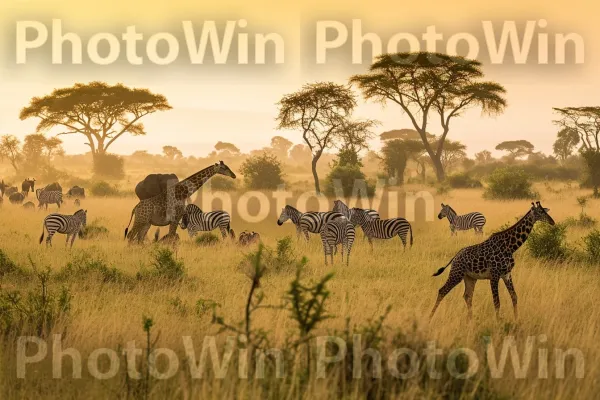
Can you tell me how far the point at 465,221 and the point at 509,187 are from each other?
532 inches

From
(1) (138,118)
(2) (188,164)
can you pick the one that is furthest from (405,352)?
(2) (188,164)

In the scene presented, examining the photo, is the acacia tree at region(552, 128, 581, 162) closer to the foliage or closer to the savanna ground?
the foliage

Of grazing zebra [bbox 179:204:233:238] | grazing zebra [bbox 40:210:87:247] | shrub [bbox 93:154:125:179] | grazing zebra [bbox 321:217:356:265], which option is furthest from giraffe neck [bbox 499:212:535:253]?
shrub [bbox 93:154:125:179]

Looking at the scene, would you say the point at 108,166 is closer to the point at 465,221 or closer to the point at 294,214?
the point at 294,214

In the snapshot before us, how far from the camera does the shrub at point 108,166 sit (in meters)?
52.6

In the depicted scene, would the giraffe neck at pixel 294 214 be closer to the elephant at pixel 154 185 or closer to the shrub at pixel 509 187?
the elephant at pixel 154 185

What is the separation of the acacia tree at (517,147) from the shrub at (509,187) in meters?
46.6

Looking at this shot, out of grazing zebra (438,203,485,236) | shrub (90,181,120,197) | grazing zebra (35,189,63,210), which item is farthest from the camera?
shrub (90,181,120,197)

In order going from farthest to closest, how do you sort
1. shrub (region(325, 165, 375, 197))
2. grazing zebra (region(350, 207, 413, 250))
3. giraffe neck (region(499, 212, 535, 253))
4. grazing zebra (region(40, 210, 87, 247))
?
shrub (region(325, 165, 375, 197))
grazing zebra (region(40, 210, 87, 247))
grazing zebra (region(350, 207, 413, 250))
giraffe neck (region(499, 212, 535, 253))

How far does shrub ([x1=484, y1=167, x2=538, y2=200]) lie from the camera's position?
29.4m

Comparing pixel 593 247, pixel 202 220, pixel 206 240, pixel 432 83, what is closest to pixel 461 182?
pixel 432 83

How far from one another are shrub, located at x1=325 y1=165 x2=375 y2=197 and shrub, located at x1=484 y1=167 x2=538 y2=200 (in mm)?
6017

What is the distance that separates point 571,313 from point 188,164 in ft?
285

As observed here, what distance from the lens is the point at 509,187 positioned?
2948cm
